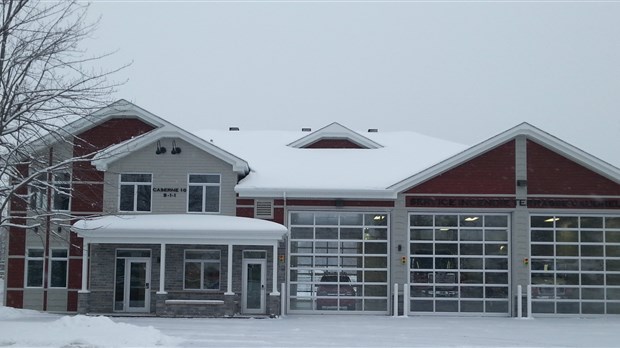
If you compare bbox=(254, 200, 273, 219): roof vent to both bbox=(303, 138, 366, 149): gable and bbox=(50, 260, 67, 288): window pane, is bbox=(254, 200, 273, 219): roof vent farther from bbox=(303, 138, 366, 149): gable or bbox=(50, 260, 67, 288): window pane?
bbox=(50, 260, 67, 288): window pane

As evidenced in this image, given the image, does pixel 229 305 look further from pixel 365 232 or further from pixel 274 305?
pixel 365 232

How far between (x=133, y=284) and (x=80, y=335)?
967 centimetres

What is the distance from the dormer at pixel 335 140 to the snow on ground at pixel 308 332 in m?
8.81

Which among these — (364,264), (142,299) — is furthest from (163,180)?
(364,264)

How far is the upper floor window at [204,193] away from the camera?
1124 inches

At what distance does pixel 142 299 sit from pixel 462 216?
38.7 ft

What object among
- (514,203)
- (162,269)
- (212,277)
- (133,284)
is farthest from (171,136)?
(514,203)

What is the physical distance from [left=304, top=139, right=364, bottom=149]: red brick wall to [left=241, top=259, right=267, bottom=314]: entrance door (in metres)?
7.64

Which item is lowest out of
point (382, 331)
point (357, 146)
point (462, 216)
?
point (382, 331)

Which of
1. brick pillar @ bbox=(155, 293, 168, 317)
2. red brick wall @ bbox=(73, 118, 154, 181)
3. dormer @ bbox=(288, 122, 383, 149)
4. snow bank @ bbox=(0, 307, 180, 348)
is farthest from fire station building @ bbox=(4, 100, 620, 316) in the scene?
snow bank @ bbox=(0, 307, 180, 348)

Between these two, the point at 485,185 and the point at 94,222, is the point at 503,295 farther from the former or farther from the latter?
the point at 94,222

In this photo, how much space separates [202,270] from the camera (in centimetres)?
2816

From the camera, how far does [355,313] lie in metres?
28.7

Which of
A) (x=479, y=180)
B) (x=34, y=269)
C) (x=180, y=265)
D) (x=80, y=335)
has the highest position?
(x=479, y=180)
